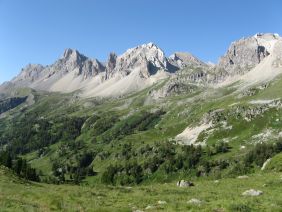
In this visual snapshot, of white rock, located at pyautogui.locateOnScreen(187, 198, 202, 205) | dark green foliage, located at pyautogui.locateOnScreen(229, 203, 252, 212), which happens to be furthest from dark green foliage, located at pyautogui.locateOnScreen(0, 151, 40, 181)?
dark green foliage, located at pyautogui.locateOnScreen(229, 203, 252, 212)

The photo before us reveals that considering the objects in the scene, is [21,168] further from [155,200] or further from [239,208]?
[239,208]

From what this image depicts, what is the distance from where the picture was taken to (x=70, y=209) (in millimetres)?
31047

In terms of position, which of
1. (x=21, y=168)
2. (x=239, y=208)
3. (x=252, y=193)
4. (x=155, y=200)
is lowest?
(x=155, y=200)

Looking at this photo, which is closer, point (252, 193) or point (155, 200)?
point (155, 200)

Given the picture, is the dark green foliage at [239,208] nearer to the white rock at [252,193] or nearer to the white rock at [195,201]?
the white rock at [195,201]

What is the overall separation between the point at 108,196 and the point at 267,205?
17752 millimetres

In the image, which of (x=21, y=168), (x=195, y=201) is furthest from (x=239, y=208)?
(x=21, y=168)

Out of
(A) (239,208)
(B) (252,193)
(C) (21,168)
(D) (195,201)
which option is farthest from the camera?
(C) (21,168)

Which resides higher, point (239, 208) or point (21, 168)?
point (21, 168)

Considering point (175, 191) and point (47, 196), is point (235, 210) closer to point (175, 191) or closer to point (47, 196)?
point (175, 191)

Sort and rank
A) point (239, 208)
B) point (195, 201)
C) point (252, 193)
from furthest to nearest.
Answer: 1. point (252, 193)
2. point (195, 201)
3. point (239, 208)

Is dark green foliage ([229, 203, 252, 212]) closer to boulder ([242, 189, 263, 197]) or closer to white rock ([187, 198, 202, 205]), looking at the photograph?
white rock ([187, 198, 202, 205])

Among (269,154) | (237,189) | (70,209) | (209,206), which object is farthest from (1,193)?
(269,154)

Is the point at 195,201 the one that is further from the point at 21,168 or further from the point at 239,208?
the point at 21,168
